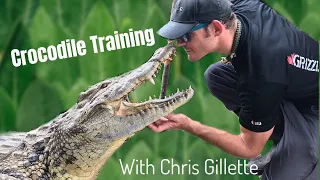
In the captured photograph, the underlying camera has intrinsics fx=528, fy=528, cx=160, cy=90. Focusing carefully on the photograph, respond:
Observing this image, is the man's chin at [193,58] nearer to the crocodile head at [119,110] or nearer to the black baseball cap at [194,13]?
the black baseball cap at [194,13]

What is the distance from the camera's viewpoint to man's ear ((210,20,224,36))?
3125 mm

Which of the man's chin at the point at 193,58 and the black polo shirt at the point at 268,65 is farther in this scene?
the man's chin at the point at 193,58

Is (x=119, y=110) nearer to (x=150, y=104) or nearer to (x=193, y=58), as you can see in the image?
(x=150, y=104)

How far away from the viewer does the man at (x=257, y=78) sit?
3158 mm

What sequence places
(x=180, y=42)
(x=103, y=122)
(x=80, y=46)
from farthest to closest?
1. (x=80, y=46)
2. (x=180, y=42)
3. (x=103, y=122)

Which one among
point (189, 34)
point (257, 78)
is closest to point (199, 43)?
point (189, 34)

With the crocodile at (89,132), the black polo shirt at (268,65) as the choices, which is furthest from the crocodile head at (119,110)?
the black polo shirt at (268,65)

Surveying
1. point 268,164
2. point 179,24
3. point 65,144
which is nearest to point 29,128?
point 65,144

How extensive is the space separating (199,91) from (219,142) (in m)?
0.36

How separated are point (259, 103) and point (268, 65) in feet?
0.77

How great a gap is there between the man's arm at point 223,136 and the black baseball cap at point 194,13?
0.55 m

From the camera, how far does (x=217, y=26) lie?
3.14 meters

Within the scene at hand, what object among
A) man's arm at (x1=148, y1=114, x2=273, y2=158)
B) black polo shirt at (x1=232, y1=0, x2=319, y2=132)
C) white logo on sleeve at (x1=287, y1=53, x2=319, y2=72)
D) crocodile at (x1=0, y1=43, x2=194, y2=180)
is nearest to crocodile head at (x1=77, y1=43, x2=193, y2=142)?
crocodile at (x1=0, y1=43, x2=194, y2=180)

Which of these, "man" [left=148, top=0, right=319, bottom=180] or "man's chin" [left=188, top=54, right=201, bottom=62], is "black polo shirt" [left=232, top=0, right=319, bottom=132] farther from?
"man's chin" [left=188, top=54, right=201, bottom=62]
